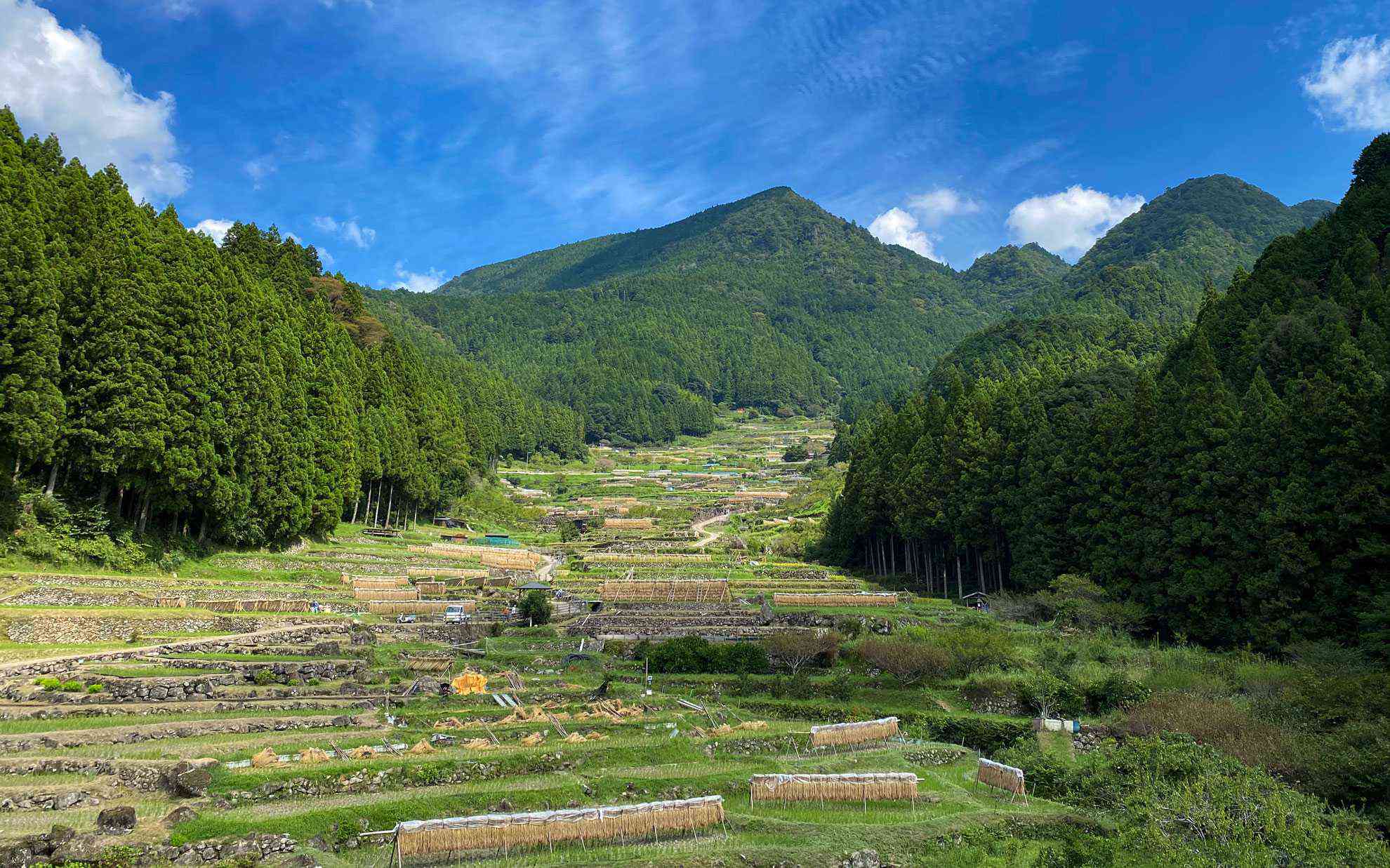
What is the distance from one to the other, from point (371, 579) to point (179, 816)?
27.0 m

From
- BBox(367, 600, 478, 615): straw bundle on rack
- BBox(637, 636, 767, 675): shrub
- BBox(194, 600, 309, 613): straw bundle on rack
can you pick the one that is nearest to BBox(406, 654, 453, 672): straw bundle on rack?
BBox(637, 636, 767, 675): shrub

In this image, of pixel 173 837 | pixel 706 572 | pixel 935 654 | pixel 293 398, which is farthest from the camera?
pixel 706 572

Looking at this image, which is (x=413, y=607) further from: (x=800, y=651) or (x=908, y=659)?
(x=908, y=659)

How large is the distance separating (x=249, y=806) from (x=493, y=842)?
477 centimetres

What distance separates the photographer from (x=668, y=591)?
4425 centimetres

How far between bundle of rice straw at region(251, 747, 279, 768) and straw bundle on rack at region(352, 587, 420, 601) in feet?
72.4

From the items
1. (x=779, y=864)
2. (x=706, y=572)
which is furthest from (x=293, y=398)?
(x=779, y=864)

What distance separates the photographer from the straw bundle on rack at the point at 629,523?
7703cm

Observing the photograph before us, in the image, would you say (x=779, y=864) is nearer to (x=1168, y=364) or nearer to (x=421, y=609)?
(x=421, y=609)

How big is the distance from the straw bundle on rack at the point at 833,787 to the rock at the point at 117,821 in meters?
11.4

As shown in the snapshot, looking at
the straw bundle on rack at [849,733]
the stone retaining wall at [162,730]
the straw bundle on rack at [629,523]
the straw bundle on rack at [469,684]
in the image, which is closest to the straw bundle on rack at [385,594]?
the straw bundle on rack at [469,684]

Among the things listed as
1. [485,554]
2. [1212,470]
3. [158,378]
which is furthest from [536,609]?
[1212,470]

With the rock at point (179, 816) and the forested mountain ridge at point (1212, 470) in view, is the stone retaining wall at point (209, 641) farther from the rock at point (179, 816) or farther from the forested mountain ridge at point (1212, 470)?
the forested mountain ridge at point (1212, 470)

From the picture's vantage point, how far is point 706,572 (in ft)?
168
